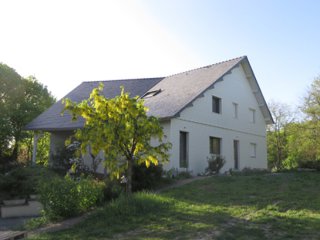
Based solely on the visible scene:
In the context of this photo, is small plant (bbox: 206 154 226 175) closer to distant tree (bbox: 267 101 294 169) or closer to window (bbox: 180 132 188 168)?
window (bbox: 180 132 188 168)

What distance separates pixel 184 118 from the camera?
19.7 metres

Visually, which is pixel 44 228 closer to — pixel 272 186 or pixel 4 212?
pixel 4 212

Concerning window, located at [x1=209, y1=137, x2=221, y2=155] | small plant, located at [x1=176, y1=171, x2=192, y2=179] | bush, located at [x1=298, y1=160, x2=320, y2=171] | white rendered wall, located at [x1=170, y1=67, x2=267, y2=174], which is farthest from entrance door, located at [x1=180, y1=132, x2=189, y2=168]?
bush, located at [x1=298, y1=160, x2=320, y2=171]

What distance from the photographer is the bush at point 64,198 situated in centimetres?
1080

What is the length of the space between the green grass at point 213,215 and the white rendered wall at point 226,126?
6.58 meters

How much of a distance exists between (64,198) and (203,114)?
11.7m

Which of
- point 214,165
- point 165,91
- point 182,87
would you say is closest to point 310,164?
point 214,165

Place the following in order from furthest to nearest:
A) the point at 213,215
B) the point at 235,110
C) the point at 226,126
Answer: the point at 235,110, the point at 226,126, the point at 213,215

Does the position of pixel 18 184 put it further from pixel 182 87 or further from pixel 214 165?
pixel 182 87

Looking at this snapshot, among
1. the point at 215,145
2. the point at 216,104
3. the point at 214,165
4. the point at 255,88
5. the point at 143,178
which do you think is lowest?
the point at 143,178

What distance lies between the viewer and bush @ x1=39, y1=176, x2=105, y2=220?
10.8 m

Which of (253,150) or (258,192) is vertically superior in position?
(253,150)

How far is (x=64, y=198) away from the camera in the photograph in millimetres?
10820

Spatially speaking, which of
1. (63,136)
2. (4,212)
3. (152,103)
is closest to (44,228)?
(4,212)
